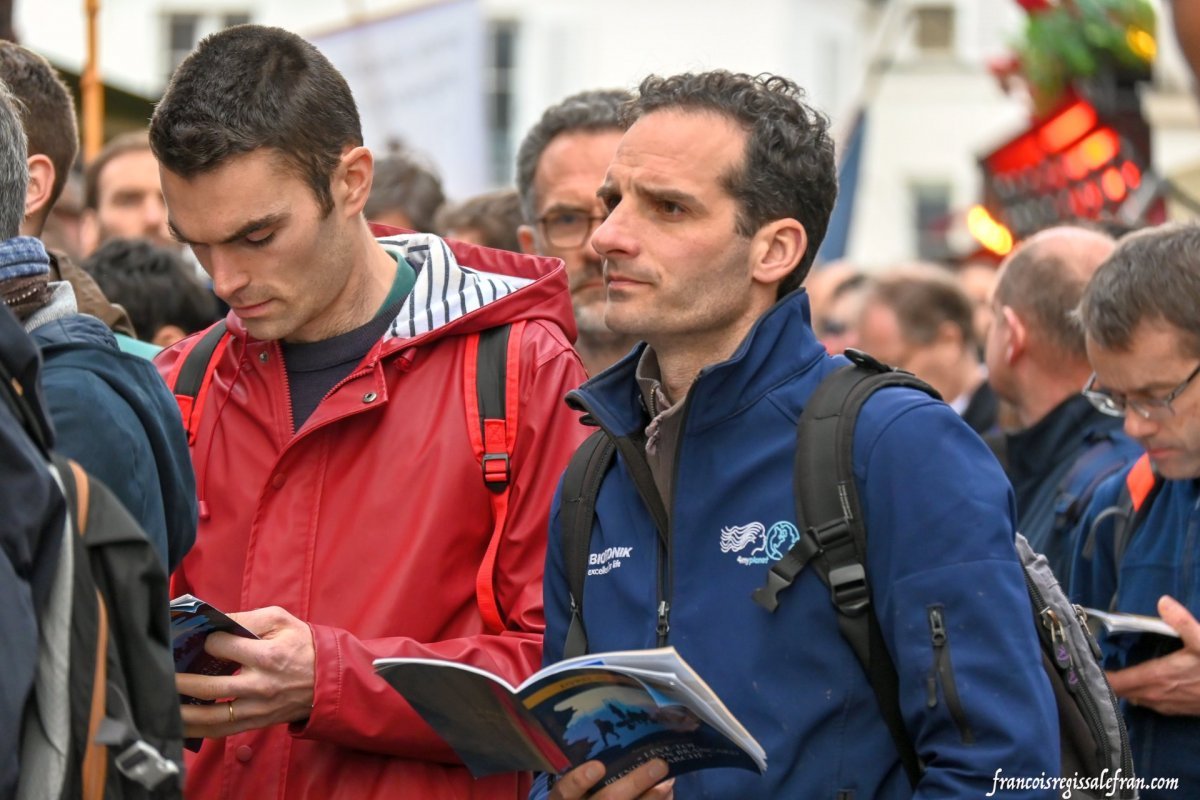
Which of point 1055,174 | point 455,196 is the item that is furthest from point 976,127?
point 455,196

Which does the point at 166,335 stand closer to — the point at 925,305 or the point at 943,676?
the point at 943,676

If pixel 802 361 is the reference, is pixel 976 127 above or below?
below

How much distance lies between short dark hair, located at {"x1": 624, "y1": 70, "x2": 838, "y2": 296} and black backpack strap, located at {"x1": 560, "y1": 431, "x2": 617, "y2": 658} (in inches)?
18.9

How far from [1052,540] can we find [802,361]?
7.05ft

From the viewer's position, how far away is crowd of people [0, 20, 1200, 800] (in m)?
2.96

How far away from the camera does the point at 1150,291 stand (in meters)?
4.28

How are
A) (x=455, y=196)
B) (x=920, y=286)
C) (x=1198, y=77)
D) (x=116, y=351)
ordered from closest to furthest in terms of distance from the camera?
(x=116, y=351), (x=1198, y=77), (x=920, y=286), (x=455, y=196)

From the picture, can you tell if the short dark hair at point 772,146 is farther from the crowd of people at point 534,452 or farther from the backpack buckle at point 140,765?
the backpack buckle at point 140,765

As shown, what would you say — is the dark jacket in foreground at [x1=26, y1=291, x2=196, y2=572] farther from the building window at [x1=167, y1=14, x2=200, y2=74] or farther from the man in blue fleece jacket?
the building window at [x1=167, y1=14, x2=200, y2=74]

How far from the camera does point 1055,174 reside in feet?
51.0

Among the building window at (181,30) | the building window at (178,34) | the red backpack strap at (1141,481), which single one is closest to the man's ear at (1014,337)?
the red backpack strap at (1141,481)

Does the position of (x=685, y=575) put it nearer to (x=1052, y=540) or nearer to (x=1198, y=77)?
(x=1198, y=77)

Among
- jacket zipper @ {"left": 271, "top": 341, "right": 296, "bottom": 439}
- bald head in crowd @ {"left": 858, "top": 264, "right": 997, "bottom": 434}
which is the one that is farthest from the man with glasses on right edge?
bald head in crowd @ {"left": 858, "top": 264, "right": 997, "bottom": 434}

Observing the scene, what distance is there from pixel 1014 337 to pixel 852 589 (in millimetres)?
2892
